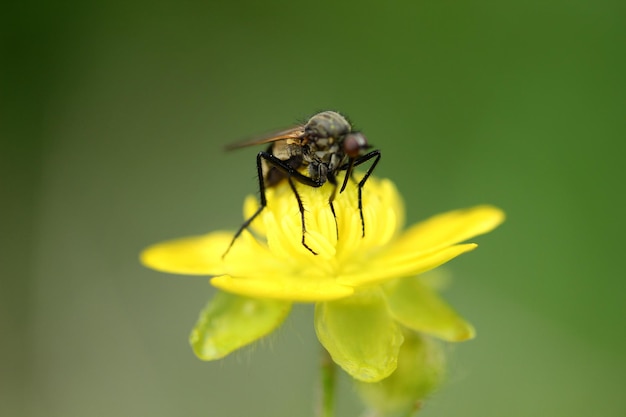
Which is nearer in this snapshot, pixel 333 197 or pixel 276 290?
pixel 276 290

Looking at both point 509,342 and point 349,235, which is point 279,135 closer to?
point 349,235

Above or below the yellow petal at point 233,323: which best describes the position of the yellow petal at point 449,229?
above

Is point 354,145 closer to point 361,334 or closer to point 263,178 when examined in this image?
point 263,178

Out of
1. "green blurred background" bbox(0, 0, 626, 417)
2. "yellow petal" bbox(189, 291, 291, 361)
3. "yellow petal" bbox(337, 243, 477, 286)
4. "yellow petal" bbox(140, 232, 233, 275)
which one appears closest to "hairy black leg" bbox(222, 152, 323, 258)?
"yellow petal" bbox(140, 232, 233, 275)

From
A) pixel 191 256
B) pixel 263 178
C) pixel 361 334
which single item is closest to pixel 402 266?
pixel 361 334

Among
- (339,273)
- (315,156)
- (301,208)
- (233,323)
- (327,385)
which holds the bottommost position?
(327,385)

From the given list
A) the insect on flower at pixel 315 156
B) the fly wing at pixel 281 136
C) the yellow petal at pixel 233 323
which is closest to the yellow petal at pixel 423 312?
the insect on flower at pixel 315 156

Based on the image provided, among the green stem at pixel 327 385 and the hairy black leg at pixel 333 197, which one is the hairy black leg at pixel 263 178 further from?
the green stem at pixel 327 385
